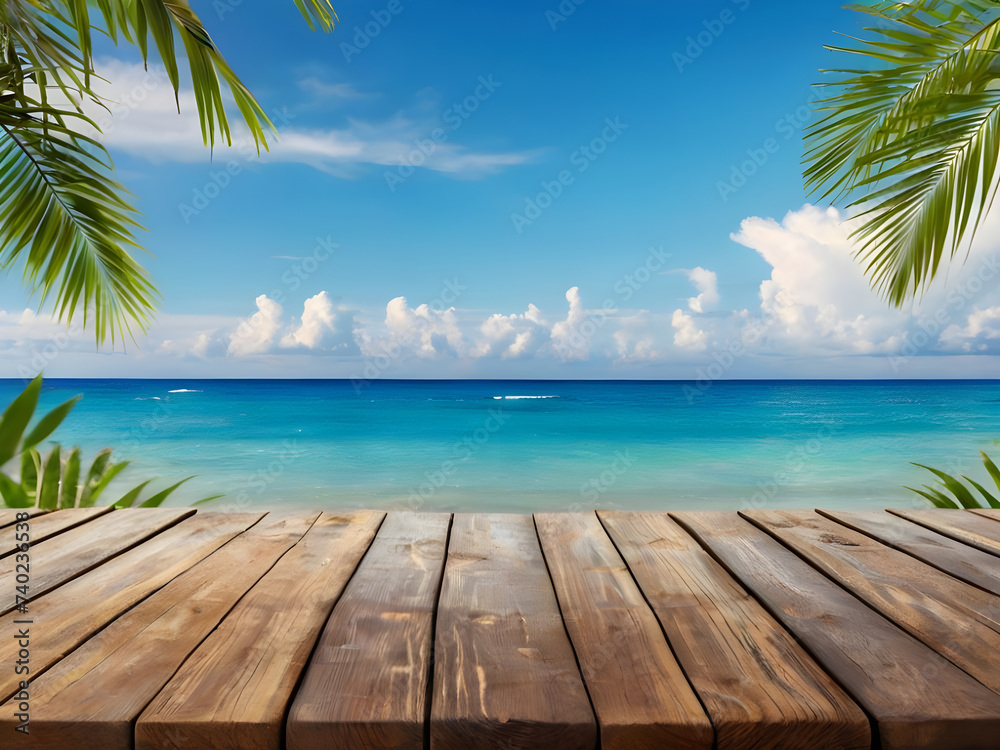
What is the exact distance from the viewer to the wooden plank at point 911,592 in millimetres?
1091

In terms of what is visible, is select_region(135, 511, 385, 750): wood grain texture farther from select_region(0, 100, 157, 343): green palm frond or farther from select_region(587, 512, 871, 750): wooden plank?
select_region(0, 100, 157, 343): green palm frond

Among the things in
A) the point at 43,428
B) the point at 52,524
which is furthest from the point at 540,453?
the point at 43,428

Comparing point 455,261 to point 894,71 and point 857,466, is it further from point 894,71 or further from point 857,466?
point 894,71

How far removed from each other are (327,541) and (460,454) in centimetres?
1252

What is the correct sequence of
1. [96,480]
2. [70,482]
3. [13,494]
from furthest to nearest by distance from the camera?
1. [96,480]
2. [70,482]
3. [13,494]

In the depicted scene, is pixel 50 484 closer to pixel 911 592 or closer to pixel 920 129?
pixel 911 592

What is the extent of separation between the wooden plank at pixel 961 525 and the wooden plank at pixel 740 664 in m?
0.85

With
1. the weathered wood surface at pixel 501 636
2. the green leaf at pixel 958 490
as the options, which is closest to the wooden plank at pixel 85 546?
the weathered wood surface at pixel 501 636

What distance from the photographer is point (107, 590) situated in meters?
1.34

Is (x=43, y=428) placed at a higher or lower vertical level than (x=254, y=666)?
higher

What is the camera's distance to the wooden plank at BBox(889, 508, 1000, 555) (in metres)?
1.74

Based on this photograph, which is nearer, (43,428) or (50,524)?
(43,428)

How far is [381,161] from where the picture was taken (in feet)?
108

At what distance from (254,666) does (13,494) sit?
291 centimetres
